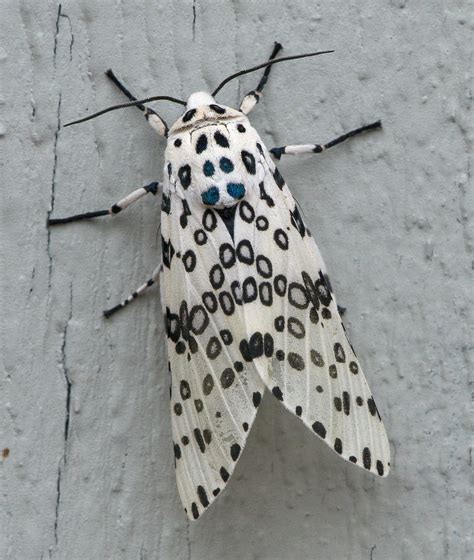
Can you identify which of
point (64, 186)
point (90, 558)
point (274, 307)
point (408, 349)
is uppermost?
point (64, 186)

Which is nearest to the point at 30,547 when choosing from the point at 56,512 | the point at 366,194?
the point at 56,512

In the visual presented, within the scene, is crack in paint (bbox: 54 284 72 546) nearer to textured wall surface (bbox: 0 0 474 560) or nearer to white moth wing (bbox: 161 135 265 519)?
textured wall surface (bbox: 0 0 474 560)

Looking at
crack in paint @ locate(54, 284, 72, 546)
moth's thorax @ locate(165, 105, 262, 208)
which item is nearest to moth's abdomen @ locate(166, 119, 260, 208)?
moth's thorax @ locate(165, 105, 262, 208)

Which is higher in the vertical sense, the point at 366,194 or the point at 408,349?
the point at 366,194

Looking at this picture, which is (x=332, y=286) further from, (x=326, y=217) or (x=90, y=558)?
(x=90, y=558)

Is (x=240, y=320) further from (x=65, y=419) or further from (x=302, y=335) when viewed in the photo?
(x=65, y=419)

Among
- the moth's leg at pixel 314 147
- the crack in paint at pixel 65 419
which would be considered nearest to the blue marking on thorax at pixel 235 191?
the moth's leg at pixel 314 147

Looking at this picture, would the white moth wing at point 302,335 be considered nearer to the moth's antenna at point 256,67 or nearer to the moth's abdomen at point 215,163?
the moth's abdomen at point 215,163
